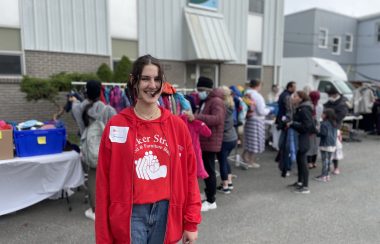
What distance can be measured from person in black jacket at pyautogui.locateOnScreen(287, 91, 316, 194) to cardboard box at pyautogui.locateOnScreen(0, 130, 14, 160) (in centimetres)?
430

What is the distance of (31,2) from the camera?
319 inches

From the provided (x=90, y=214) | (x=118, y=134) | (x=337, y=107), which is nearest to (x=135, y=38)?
Answer: (x=337, y=107)

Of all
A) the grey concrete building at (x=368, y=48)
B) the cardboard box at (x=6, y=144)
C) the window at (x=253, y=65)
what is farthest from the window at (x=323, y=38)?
the cardboard box at (x=6, y=144)

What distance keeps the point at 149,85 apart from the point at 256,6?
13.4 metres

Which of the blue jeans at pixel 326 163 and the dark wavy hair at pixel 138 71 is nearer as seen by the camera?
the dark wavy hair at pixel 138 71

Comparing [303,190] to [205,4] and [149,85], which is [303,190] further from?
[205,4]

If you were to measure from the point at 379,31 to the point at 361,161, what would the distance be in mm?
21354

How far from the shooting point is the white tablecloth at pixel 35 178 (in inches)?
156

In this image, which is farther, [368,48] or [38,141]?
[368,48]

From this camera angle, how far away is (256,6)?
45.0ft

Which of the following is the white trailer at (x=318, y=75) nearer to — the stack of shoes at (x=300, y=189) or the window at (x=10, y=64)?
the stack of shoes at (x=300, y=189)

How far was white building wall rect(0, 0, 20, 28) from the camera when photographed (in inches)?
304

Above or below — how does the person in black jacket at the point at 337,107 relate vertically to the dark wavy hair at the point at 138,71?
below

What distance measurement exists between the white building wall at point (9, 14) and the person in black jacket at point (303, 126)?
7.39 metres
